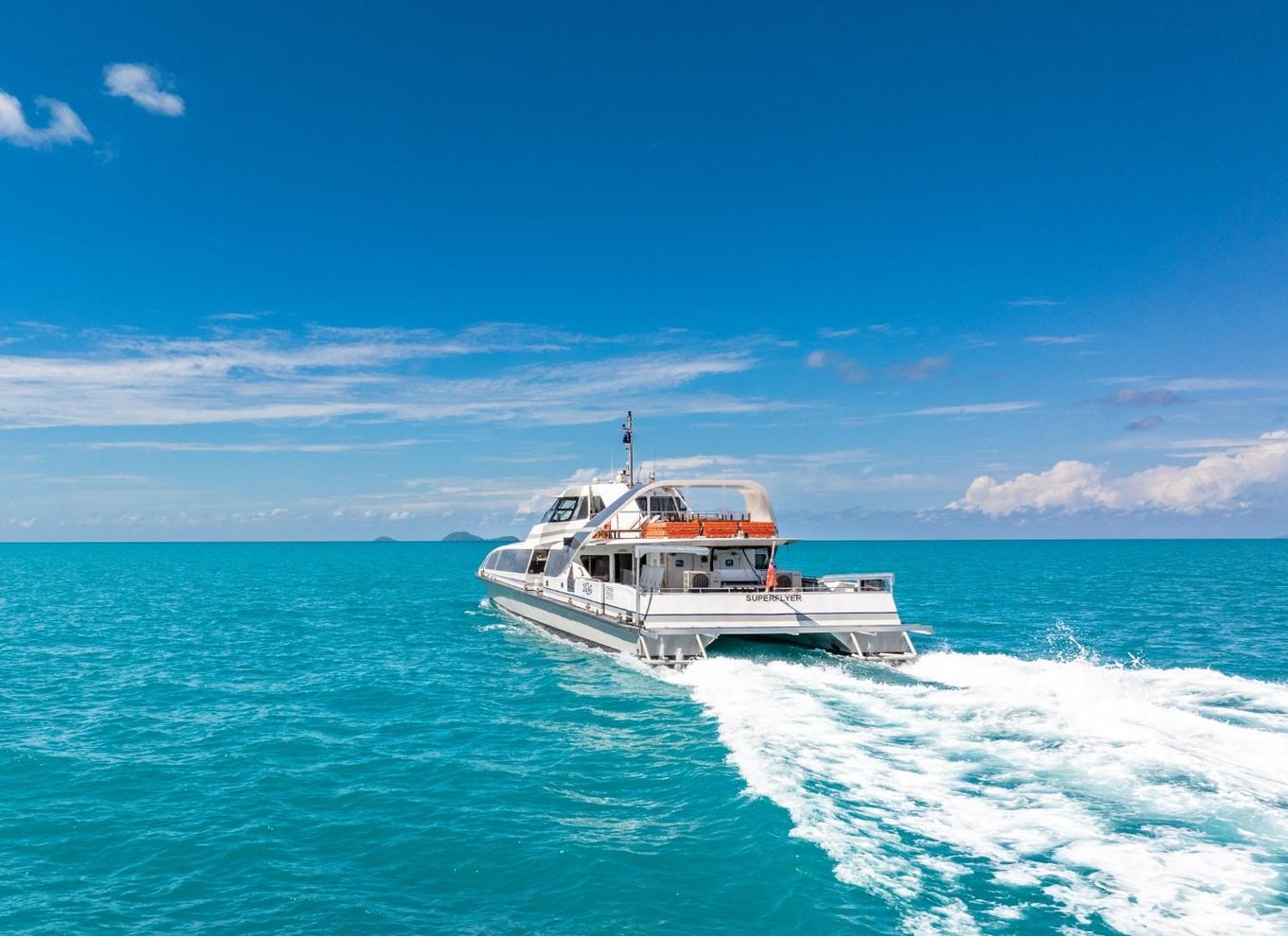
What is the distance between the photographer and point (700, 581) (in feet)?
84.0

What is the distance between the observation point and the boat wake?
8789 millimetres

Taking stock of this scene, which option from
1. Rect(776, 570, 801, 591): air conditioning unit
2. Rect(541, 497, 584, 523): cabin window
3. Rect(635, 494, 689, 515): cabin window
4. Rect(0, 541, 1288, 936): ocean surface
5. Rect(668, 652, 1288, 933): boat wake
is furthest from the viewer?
Rect(541, 497, 584, 523): cabin window

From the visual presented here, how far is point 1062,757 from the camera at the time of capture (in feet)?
44.6

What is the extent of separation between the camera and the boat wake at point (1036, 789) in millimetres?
8789

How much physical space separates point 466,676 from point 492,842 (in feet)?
45.6

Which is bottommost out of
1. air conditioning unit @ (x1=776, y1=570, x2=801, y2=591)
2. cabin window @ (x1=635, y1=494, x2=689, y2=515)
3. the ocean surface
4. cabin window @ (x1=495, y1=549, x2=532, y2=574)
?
the ocean surface

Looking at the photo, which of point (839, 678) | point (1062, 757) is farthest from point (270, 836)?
point (839, 678)

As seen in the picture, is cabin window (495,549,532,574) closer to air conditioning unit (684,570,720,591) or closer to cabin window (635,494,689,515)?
cabin window (635,494,689,515)

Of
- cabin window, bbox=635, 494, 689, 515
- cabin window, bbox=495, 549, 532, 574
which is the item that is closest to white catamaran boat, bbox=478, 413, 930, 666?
cabin window, bbox=635, 494, 689, 515

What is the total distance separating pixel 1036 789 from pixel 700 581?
14.1 meters

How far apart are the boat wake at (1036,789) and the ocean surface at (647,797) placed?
0.19 ft

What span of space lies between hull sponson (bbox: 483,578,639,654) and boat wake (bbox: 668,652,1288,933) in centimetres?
473

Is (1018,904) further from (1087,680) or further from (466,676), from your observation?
(466,676)

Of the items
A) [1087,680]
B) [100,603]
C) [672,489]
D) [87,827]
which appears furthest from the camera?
[100,603]
